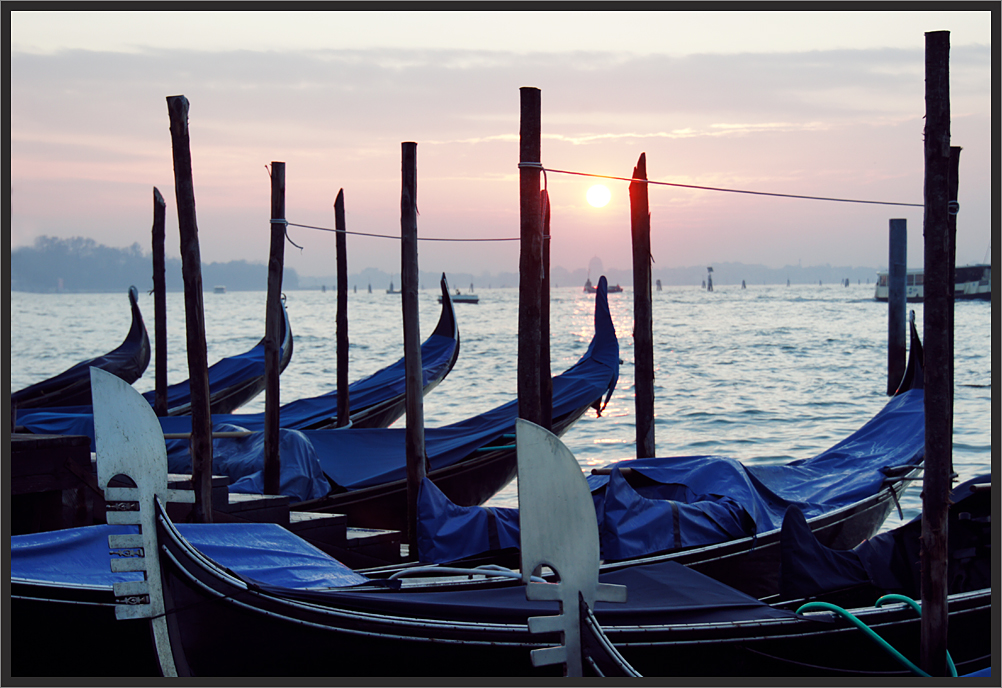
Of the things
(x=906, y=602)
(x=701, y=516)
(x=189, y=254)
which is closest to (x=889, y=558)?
(x=906, y=602)

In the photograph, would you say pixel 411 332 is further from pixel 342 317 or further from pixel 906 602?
pixel 342 317

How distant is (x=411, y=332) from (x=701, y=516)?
2.17m

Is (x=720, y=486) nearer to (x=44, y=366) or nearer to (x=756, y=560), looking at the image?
(x=756, y=560)

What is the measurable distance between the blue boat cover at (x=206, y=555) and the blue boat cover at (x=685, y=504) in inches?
41.4

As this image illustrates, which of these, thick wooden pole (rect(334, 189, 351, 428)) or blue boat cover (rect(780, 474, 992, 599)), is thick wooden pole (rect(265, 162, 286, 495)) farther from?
blue boat cover (rect(780, 474, 992, 599))

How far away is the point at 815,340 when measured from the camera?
1378 inches

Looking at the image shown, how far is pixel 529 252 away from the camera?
5.50 metres

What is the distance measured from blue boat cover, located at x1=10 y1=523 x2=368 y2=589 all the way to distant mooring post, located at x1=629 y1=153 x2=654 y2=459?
322 cm

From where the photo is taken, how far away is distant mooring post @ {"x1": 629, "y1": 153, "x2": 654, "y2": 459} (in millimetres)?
6840

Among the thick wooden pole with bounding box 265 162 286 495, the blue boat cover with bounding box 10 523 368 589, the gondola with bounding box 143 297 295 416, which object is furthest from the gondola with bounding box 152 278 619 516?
the gondola with bounding box 143 297 295 416

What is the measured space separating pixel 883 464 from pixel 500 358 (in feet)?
81.4

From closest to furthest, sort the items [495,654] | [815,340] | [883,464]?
[495,654]
[883,464]
[815,340]

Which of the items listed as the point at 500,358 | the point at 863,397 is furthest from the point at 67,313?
the point at 863,397

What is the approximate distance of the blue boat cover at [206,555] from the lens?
151 inches
